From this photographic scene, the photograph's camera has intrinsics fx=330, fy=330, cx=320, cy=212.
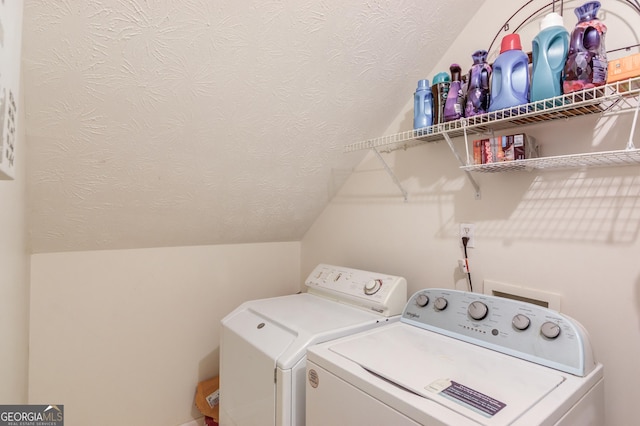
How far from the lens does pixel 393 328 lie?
1.42 metres

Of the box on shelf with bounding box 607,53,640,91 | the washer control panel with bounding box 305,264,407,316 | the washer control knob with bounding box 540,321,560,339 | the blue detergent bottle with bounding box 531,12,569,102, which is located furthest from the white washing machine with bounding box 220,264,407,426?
the box on shelf with bounding box 607,53,640,91

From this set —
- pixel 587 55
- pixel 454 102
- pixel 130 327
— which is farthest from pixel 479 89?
pixel 130 327

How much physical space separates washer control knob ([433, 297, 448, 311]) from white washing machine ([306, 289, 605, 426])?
24 millimetres

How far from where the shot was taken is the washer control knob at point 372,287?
1658mm

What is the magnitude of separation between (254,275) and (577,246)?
6.34ft

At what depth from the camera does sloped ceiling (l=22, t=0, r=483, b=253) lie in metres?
1.14

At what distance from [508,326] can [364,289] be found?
27.1 inches

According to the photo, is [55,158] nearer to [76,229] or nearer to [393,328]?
[76,229]

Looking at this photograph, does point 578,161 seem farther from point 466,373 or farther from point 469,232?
point 466,373

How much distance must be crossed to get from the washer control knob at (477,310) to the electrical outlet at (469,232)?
1.13 feet

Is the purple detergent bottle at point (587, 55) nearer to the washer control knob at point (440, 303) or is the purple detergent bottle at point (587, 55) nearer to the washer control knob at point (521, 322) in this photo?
the washer control knob at point (521, 322)

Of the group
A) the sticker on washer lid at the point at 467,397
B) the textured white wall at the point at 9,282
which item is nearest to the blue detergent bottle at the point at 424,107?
the sticker on washer lid at the point at 467,397

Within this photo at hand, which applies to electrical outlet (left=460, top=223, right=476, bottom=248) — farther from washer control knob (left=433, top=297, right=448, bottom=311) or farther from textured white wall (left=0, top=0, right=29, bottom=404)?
textured white wall (left=0, top=0, right=29, bottom=404)

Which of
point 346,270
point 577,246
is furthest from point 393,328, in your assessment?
point 577,246
